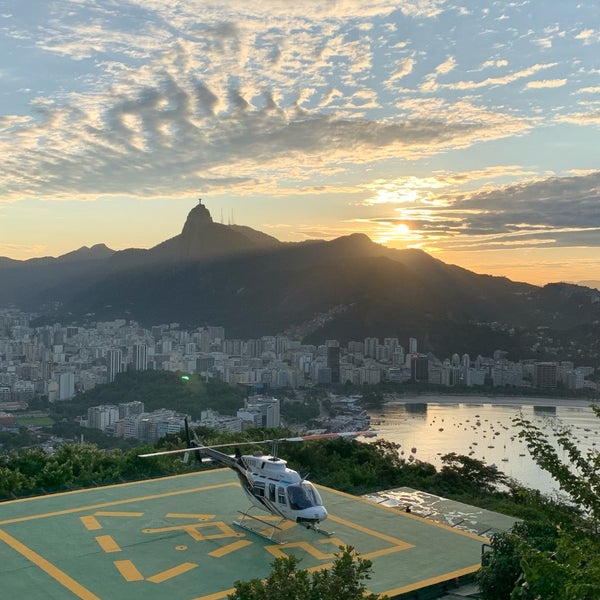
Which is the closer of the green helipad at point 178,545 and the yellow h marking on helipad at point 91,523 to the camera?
the green helipad at point 178,545

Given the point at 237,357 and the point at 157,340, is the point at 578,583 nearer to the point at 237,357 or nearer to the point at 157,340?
the point at 237,357

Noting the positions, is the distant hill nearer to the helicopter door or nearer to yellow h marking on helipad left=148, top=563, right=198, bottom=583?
the helicopter door

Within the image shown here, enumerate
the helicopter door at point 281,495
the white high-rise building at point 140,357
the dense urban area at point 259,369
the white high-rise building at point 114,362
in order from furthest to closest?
the white high-rise building at point 140,357 → the white high-rise building at point 114,362 → the dense urban area at point 259,369 → the helicopter door at point 281,495

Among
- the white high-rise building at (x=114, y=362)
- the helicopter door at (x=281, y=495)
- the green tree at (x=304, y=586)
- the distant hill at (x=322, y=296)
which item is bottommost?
the white high-rise building at (x=114, y=362)

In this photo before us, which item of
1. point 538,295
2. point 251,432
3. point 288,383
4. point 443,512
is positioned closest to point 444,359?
point 288,383

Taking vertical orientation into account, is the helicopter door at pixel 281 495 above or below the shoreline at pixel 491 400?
above

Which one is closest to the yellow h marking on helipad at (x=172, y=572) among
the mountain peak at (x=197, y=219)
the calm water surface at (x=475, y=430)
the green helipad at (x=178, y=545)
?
the green helipad at (x=178, y=545)

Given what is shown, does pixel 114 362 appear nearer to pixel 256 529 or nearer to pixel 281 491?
pixel 256 529

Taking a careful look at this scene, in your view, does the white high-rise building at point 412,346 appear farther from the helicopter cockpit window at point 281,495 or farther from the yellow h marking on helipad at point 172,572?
the yellow h marking on helipad at point 172,572
